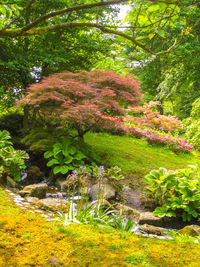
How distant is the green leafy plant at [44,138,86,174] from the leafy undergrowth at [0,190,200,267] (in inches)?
137

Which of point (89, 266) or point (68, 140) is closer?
point (89, 266)

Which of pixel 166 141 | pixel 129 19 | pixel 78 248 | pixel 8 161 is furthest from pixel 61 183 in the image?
pixel 166 141

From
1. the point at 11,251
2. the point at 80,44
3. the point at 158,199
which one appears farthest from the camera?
the point at 80,44

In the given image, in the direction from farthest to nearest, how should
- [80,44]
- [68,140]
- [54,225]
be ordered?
[80,44], [68,140], [54,225]

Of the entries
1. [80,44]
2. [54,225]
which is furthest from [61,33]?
[54,225]

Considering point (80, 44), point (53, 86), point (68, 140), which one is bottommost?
point (68, 140)

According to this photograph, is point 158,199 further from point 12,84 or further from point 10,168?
point 12,84

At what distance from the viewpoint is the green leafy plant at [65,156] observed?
570 cm

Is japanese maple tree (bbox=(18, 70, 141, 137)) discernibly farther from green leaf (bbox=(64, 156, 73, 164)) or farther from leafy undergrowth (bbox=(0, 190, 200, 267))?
leafy undergrowth (bbox=(0, 190, 200, 267))

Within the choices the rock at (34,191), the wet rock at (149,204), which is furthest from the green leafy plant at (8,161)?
the wet rock at (149,204)

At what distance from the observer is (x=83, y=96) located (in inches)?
230

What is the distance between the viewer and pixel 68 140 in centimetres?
624

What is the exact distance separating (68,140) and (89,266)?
16.0 ft

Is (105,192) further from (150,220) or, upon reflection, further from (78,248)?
(78,248)
